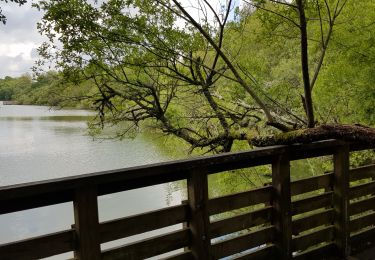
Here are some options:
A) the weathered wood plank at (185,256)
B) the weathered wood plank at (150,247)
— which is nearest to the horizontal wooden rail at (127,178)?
the weathered wood plank at (150,247)

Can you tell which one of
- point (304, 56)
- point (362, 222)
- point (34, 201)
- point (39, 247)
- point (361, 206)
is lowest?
point (362, 222)

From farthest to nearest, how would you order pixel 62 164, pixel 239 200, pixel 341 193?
pixel 62 164, pixel 341 193, pixel 239 200

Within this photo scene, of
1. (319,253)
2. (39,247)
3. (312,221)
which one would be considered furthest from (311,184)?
(39,247)

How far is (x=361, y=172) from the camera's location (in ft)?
9.51

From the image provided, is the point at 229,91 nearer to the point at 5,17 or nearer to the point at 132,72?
the point at 132,72

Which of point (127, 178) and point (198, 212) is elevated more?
point (127, 178)

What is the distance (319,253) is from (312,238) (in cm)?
13

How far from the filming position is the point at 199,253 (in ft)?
6.45

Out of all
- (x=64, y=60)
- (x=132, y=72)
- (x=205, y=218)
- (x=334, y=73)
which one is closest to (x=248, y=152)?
(x=205, y=218)

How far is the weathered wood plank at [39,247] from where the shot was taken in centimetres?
143

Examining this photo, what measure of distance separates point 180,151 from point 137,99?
549 centimetres

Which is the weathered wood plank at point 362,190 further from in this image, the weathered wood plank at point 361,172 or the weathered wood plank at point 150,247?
the weathered wood plank at point 150,247

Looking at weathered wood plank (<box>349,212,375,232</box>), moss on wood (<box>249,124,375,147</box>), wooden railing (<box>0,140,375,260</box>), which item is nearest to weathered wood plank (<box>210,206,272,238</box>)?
wooden railing (<box>0,140,375,260</box>)

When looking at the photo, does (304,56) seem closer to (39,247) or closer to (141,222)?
(141,222)
